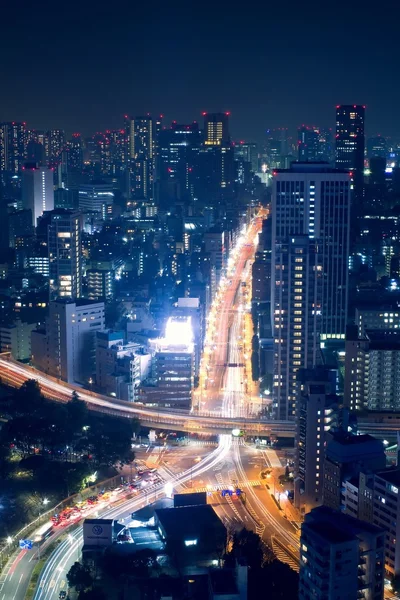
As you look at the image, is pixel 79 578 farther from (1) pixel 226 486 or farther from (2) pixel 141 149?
(2) pixel 141 149

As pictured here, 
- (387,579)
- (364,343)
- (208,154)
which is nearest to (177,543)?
(387,579)

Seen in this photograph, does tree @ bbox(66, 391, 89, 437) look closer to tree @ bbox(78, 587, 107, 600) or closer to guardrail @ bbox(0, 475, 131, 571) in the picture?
guardrail @ bbox(0, 475, 131, 571)

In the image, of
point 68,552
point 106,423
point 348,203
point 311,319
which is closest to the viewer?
point 68,552

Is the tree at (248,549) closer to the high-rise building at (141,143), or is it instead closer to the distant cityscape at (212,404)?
the distant cityscape at (212,404)

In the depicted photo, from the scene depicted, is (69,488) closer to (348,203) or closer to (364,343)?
(364,343)

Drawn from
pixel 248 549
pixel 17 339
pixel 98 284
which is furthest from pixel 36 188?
pixel 248 549
